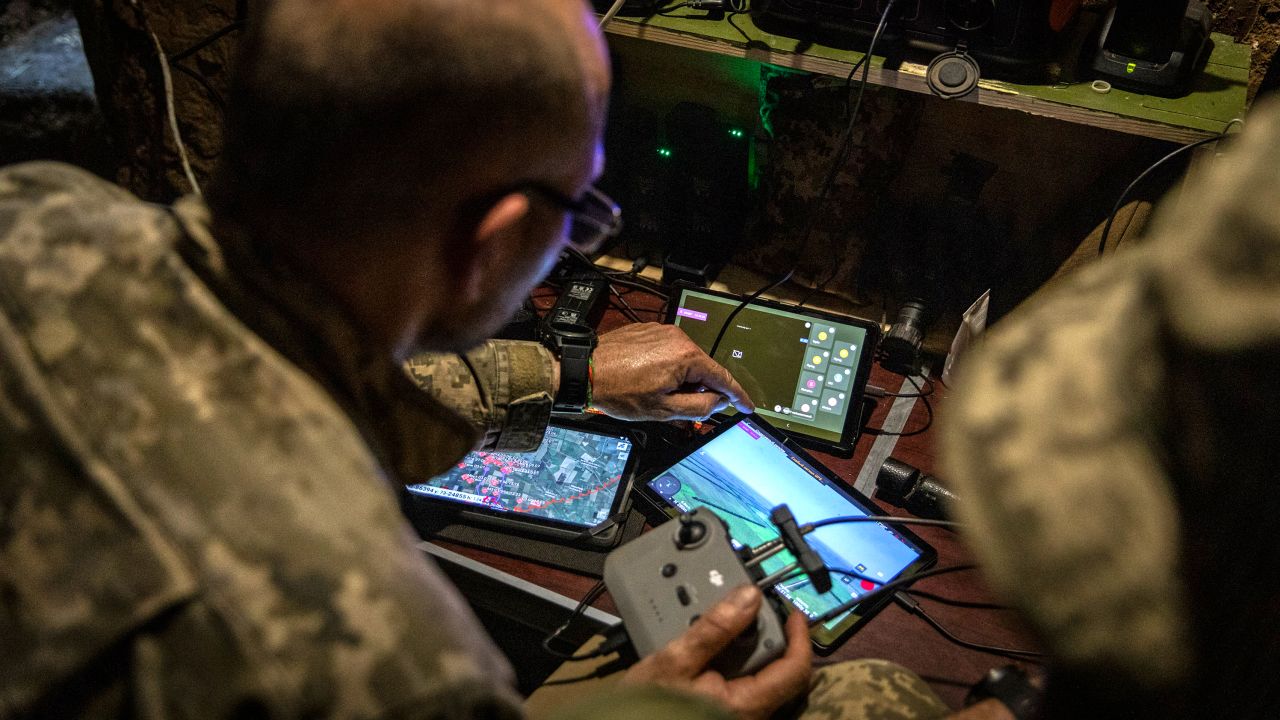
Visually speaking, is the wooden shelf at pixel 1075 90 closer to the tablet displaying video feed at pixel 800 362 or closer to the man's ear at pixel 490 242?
the tablet displaying video feed at pixel 800 362

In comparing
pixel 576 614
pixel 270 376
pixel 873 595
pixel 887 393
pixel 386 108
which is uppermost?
pixel 386 108

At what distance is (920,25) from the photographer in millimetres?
990

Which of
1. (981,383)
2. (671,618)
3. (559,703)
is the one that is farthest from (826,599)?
(981,383)

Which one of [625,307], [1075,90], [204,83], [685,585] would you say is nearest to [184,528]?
[685,585]

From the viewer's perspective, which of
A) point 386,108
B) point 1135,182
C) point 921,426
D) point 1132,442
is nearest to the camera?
point 1132,442

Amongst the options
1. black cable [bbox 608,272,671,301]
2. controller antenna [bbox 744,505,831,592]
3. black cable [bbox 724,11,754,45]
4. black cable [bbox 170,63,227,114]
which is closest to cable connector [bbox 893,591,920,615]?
controller antenna [bbox 744,505,831,592]

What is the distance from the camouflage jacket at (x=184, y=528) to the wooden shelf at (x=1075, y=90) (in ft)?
2.78

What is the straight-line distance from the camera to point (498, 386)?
3.37 feet

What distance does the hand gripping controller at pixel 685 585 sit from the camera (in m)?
0.76

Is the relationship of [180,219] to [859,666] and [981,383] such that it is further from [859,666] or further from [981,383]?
[859,666]

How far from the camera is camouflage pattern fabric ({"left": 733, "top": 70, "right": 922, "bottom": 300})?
1.24 meters

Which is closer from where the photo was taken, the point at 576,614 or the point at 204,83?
the point at 576,614

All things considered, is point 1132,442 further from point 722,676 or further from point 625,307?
point 625,307

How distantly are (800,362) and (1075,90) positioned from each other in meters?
0.54
